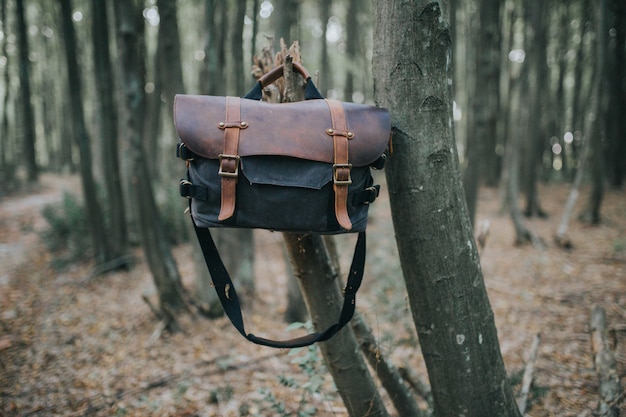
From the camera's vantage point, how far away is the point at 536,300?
5590 mm

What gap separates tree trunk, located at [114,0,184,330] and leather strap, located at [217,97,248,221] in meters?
4.17

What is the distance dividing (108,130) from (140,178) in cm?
323

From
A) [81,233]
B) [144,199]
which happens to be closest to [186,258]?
[81,233]

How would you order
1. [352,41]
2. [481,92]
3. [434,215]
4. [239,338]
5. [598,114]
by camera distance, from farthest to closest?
1. [352,41]
2. [598,114]
3. [481,92]
4. [239,338]
5. [434,215]

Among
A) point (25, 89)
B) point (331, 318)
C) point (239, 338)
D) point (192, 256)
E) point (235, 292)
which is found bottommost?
point (239, 338)

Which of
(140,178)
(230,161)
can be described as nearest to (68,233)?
(140,178)

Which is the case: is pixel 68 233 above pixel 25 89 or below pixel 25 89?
below

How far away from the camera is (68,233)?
8945 millimetres

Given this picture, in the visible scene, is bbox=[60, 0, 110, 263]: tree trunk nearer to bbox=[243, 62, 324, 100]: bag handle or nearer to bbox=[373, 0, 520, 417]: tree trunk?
bbox=[243, 62, 324, 100]: bag handle

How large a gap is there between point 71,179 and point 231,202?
2288 cm

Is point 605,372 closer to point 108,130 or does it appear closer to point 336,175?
point 336,175

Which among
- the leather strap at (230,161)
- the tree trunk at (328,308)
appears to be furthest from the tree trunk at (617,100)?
the leather strap at (230,161)

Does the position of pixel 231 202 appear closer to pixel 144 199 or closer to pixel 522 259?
pixel 144 199

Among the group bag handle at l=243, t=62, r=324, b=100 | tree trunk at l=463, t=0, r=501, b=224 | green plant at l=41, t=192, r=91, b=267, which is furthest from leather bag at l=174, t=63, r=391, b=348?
green plant at l=41, t=192, r=91, b=267
